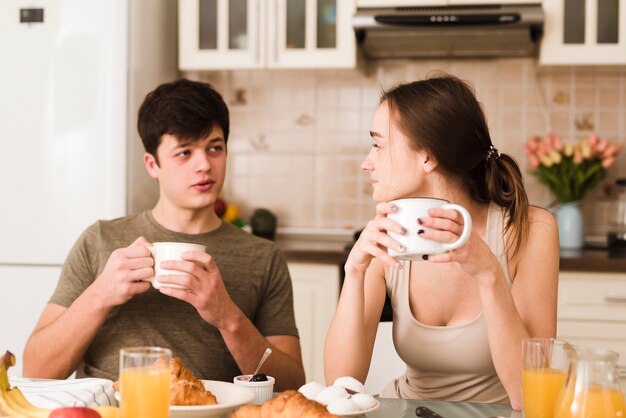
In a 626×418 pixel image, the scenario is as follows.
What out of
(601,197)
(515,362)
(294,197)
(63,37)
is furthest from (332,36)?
(515,362)

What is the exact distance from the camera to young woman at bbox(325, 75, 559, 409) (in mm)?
1422

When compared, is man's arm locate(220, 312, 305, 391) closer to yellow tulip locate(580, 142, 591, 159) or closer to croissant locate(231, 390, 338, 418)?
croissant locate(231, 390, 338, 418)

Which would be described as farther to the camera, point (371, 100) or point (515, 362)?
point (371, 100)

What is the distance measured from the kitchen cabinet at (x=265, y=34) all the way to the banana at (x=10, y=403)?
204 cm

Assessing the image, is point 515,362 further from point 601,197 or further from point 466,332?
point 601,197

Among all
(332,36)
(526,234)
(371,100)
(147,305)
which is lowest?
(147,305)

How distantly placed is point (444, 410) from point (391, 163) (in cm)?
48

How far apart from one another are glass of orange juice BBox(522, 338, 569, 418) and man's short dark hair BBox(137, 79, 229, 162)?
2.83 ft

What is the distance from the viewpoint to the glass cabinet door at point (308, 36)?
2.85 meters

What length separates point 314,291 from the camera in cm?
262

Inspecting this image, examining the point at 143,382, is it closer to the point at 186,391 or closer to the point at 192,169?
the point at 186,391

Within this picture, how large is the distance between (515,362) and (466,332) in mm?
179

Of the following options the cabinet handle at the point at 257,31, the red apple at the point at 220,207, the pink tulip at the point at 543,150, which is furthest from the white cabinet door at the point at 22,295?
the pink tulip at the point at 543,150

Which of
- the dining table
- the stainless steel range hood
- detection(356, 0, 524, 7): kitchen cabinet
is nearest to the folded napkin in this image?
the dining table
